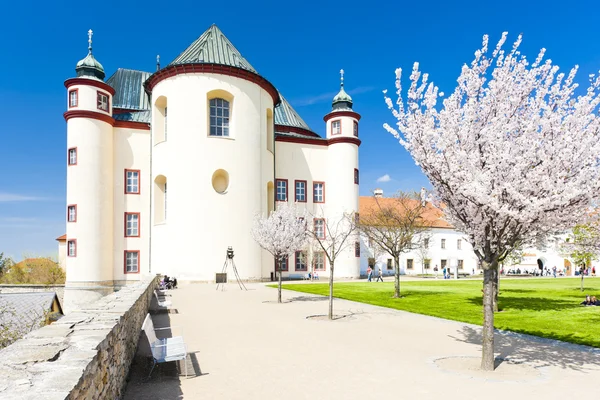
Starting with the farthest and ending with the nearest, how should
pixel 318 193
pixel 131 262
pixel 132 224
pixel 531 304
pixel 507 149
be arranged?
pixel 318 193
pixel 132 224
pixel 131 262
pixel 531 304
pixel 507 149

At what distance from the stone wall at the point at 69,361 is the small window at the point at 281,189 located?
34889 millimetres

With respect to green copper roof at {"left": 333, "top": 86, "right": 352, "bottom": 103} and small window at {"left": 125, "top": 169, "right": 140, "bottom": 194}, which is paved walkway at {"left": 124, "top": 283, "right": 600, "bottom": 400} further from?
green copper roof at {"left": 333, "top": 86, "right": 352, "bottom": 103}

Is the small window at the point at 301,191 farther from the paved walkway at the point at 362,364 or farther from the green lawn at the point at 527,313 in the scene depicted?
the paved walkway at the point at 362,364

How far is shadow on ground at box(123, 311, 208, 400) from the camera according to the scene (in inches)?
267

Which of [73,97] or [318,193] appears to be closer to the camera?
[73,97]

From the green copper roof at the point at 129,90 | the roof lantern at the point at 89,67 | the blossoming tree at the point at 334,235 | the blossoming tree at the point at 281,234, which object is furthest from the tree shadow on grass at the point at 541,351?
the green copper roof at the point at 129,90

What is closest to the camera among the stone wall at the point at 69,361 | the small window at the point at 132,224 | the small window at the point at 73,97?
the stone wall at the point at 69,361

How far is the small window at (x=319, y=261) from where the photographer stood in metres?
43.1

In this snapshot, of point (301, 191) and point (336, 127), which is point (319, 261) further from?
point (336, 127)

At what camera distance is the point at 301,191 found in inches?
1687

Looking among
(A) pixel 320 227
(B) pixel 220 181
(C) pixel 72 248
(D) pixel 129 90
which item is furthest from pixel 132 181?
(A) pixel 320 227

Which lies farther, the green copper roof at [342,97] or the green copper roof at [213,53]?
the green copper roof at [342,97]

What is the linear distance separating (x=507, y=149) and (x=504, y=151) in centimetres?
9

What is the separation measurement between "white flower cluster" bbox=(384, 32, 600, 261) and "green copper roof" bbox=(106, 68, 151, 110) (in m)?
41.4
